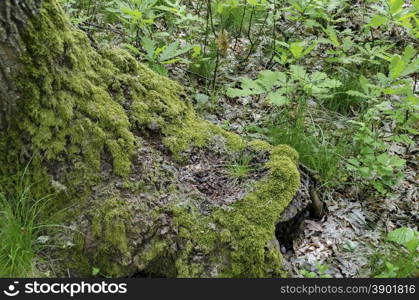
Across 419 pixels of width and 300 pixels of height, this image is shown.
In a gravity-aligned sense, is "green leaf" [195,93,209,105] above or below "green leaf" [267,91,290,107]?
below

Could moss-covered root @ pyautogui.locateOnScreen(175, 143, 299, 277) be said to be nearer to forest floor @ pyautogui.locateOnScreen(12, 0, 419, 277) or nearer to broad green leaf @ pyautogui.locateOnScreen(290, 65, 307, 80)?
forest floor @ pyautogui.locateOnScreen(12, 0, 419, 277)

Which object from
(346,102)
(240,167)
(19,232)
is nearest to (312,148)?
(240,167)

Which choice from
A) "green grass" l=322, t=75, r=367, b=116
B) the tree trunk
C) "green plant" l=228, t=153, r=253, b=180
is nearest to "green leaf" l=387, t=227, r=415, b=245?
the tree trunk

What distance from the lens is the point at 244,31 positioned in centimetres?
559

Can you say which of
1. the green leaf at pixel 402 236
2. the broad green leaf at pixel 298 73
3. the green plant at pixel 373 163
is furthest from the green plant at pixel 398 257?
the broad green leaf at pixel 298 73

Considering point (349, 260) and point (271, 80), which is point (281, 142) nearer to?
point (271, 80)

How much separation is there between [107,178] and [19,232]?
Answer: 58 centimetres

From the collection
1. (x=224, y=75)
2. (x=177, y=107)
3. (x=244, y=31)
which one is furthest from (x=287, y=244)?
(x=244, y=31)

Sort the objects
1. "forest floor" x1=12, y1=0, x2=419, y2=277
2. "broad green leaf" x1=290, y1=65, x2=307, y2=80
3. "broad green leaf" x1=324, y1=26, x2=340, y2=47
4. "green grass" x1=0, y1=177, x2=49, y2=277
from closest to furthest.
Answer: "green grass" x1=0, y1=177, x2=49, y2=277, "forest floor" x1=12, y1=0, x2=419, y2=277, "broad green leaf" x1=290, y1=65, x2=307, y2=80, "broad green leaf" x1=324, y1=26, x2=340, y2=47

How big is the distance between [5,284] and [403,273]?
7.83 ft

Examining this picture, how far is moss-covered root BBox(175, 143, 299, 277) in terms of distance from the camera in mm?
2490

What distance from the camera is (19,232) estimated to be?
93.7 inches

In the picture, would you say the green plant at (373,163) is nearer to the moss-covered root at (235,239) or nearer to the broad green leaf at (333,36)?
the broad green leaf at (333,36)

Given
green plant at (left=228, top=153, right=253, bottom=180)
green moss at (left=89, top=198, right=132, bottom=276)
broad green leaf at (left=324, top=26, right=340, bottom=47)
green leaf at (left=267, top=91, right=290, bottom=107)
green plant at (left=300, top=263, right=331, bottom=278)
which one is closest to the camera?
green moss at (left=89, top=198, right=132, bottom=276)
